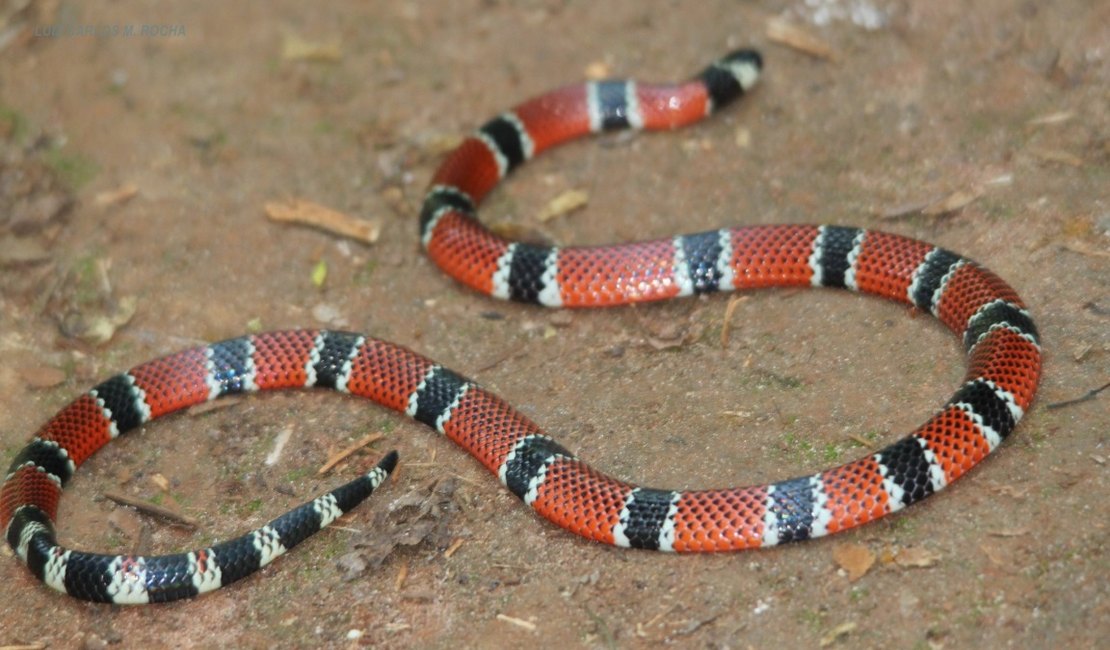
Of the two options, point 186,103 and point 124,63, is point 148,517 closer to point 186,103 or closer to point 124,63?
point 186,103

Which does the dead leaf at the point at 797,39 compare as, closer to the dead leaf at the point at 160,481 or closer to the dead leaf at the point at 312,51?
the dead leaf at the point at 312,51

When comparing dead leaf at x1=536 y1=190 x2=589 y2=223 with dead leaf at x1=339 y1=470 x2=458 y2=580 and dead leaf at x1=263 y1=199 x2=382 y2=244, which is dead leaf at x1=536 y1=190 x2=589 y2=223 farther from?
dead leaf at x1=339 y1=470 x2=458 y2=580

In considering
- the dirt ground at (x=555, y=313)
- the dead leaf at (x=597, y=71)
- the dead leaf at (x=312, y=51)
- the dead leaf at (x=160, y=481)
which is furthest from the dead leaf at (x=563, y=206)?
the dead leaf at (x=160, y=481)

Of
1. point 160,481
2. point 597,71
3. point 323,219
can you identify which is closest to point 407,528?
point 160,481

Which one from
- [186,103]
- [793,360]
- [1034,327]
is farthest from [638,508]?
[186,103]

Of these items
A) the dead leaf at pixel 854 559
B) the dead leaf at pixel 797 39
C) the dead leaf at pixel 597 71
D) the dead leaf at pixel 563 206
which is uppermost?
the dead leaf at pixel 797 39

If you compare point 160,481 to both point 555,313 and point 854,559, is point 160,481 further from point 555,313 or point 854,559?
point 854,559

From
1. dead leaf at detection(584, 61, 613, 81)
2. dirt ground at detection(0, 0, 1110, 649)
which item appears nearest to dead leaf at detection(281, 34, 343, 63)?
dirt ground at detection(0, 0, 1110, 649)
